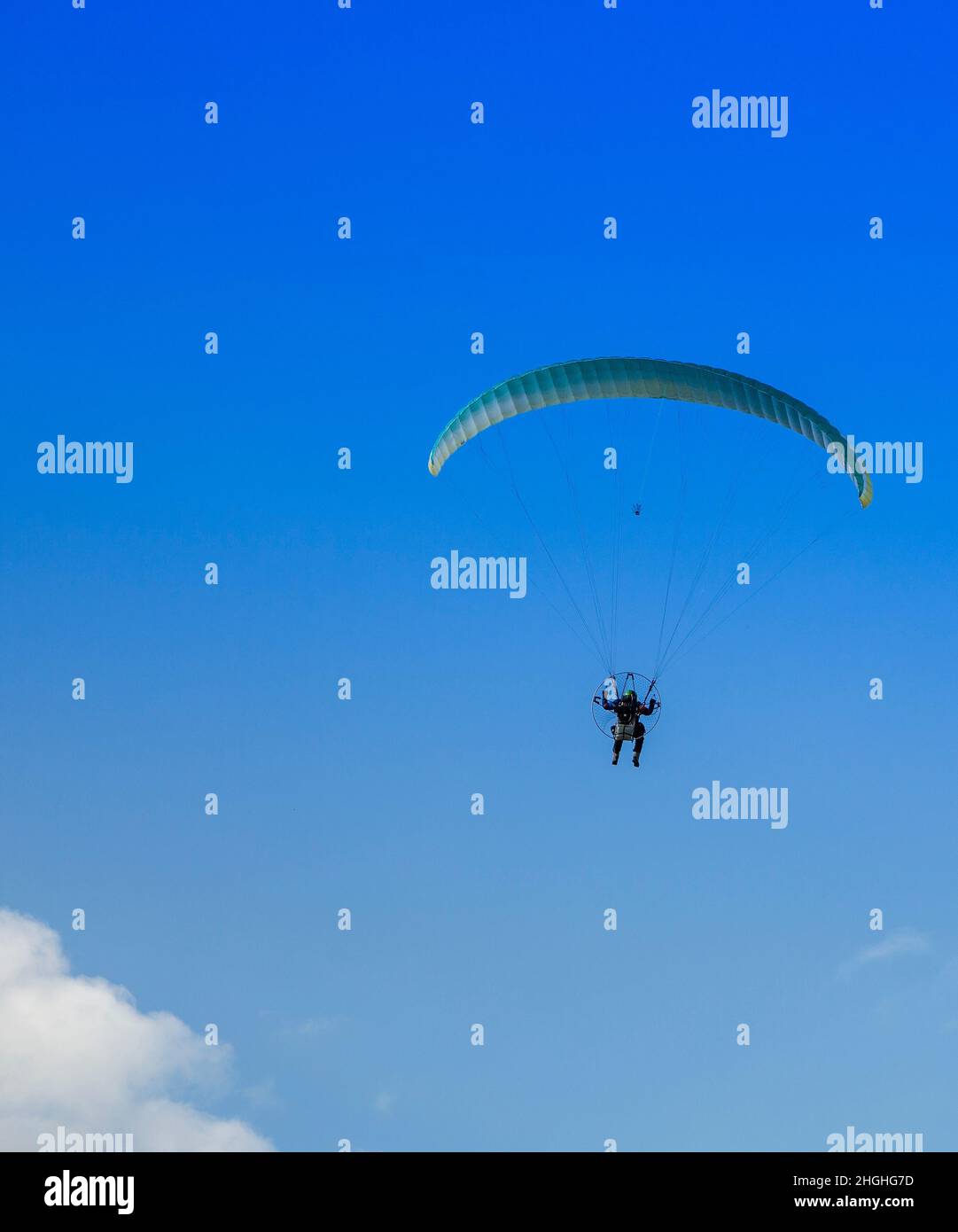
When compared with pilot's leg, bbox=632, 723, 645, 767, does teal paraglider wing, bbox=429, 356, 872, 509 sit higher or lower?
higher

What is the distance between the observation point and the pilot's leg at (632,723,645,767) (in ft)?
172

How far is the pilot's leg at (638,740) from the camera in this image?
52.3m

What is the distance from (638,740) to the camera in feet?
172

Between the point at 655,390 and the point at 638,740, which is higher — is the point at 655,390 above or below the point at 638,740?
above

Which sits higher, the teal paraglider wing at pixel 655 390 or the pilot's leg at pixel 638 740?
the teal paraglider wing at pixel 655 390
